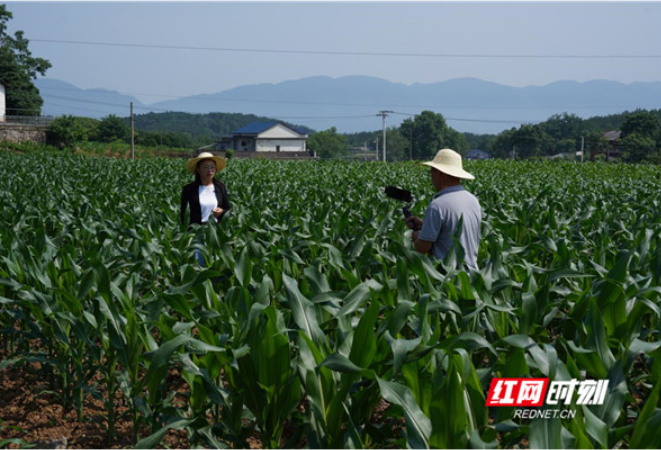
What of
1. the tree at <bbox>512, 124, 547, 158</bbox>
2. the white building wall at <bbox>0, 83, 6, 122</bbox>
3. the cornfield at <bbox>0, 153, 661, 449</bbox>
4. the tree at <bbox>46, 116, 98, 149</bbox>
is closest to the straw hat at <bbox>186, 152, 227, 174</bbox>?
the cornfield at <bbox>0, 153, 661, 449</bbox>

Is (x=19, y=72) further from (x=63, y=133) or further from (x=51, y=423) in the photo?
(x=51, y=423)

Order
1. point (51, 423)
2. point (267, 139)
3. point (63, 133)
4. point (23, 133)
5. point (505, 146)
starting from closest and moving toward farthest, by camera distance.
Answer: point (51, 423), point (63, 133), point (23, 133), point (267, 139), point (505, 146)

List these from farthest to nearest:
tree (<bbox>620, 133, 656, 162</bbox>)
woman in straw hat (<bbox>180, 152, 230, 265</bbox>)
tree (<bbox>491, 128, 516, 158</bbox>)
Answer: tree (<bbox>491, 128, 516, 158</bbox>)
tree (<bbox>620, 133, 656, 162</bbox>)
woman in straw hat (<bbox>180, 152, 230, 265</bbox>)

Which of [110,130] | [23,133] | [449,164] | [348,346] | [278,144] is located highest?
[110,130]

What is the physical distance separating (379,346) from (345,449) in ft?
1.71

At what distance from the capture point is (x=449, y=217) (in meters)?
4.39

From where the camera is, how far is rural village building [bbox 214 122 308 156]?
4218 inches

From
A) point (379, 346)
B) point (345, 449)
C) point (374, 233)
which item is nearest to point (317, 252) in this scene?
point (374, 233)

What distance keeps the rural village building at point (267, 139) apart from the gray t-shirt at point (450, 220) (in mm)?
101546

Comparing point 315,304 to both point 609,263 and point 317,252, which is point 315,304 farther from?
point 609,263

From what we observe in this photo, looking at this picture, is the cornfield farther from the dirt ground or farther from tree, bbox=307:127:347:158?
tree, bbox=307:127:347:158

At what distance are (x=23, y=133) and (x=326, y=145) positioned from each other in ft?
324

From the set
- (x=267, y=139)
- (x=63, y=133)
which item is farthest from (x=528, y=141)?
(x=63, y=133)

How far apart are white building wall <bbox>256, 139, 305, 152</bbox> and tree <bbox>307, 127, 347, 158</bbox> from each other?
3202 centimetres
